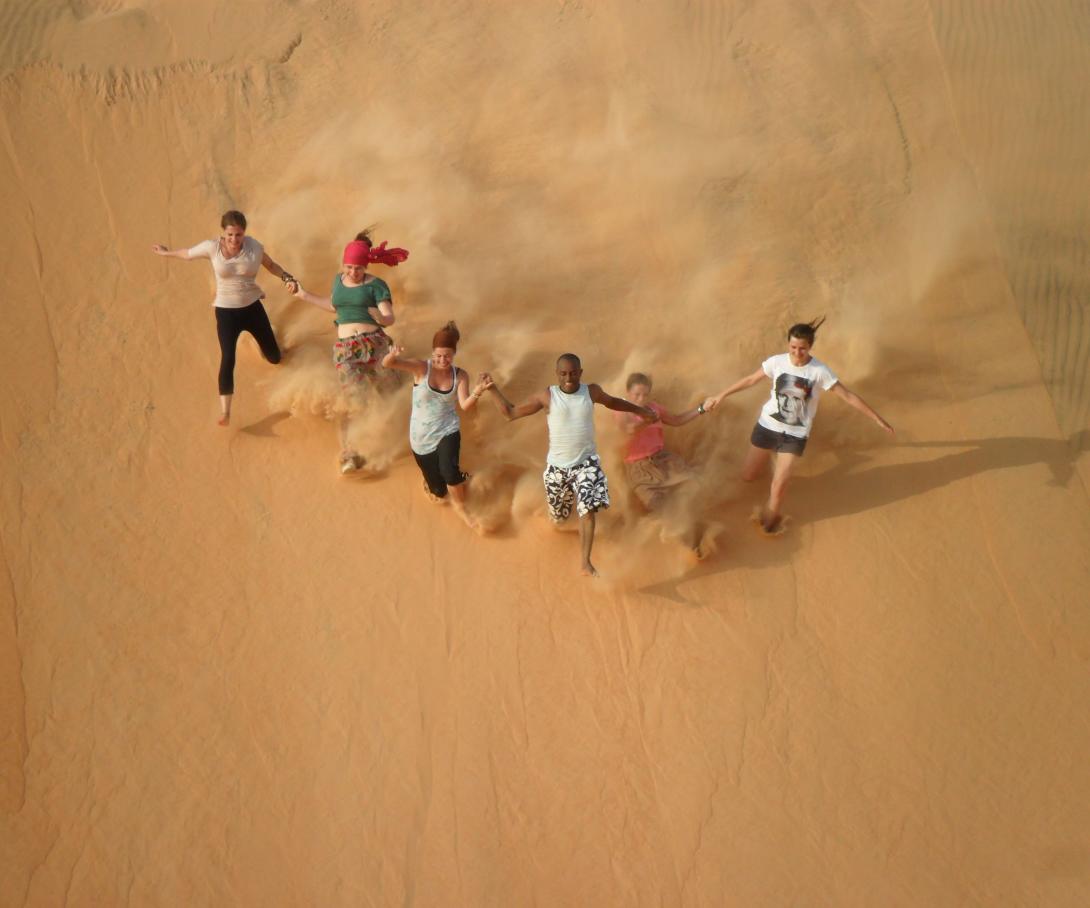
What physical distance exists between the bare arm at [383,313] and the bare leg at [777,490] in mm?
2648

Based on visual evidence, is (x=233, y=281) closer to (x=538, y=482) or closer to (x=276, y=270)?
(x=276, y=270)

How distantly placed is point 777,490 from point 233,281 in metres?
3.80

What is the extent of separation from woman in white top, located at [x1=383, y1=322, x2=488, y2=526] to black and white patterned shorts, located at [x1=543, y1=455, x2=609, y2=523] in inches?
25.3

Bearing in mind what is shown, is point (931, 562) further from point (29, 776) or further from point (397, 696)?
point (29, 776)

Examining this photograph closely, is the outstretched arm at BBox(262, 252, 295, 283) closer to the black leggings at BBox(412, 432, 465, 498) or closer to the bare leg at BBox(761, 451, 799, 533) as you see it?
the black leggings at BBox(412, 432, 465, 498)

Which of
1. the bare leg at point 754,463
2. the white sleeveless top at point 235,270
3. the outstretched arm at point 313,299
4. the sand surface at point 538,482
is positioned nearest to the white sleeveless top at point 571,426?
the sand surface at point 538,482

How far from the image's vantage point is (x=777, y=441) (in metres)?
6.73

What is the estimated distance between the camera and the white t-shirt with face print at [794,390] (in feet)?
21.4

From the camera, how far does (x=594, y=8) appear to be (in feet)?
32.5

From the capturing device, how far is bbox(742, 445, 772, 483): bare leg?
7.04 meters

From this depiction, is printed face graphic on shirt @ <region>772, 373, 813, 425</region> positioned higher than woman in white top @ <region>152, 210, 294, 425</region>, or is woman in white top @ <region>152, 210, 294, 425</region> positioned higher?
woman in white top @ <region>152, 210, 294, 425</region>

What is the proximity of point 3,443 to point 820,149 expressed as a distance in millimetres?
6792

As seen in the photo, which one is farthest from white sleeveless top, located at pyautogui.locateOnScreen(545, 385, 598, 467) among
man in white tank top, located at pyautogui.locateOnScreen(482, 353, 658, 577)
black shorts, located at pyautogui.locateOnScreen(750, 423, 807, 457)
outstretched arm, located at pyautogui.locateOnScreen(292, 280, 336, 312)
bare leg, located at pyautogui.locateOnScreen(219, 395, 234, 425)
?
bare leg, located at pyautogui.locateOnScreen(219, 395, 234, 425)

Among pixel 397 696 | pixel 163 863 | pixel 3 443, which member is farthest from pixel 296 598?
pixel 3 443
